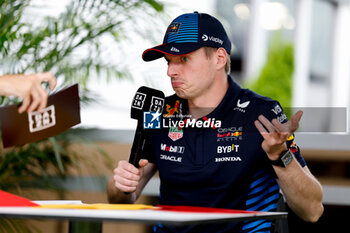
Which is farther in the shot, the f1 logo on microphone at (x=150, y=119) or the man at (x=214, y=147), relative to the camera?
the man at (x=214, y=147)

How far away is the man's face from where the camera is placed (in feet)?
5.03

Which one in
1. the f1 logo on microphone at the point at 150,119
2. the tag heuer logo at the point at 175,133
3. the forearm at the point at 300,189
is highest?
the f1 logo on microphone at the point at 150,119

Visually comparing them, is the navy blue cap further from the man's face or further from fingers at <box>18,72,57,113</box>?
fingers at <box>18,72,57,113</box>

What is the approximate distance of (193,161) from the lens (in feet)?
4.93

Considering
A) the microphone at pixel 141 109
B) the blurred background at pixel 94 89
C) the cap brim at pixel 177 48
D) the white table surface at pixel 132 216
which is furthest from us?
the blurred background at pixel 94 89

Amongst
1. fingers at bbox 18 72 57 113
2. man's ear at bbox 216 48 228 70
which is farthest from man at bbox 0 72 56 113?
man's ear at bbox 216 48 228 70

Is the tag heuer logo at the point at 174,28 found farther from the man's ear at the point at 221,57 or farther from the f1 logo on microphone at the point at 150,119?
the f1 logo on microphone at the point at 150,119

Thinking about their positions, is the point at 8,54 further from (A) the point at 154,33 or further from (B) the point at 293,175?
(B) the point at 293,175

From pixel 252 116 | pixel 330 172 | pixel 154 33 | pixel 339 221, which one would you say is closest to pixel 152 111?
pixel 252 116

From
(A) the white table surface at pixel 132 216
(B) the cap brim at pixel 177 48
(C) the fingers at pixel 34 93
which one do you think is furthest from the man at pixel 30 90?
(B) the cap brim at pixel 177 48

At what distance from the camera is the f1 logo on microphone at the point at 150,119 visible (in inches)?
51.2

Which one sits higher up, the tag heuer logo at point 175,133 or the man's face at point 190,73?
the man's face at point 190,73

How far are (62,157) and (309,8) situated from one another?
544 cm

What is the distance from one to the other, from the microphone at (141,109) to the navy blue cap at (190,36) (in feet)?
0.65
